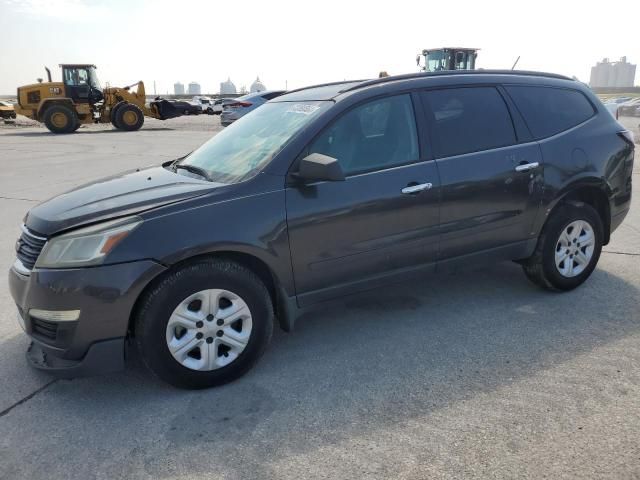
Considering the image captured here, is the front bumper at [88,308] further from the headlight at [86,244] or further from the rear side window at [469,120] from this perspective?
the rear side window at [469,120]

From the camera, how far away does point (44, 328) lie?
113 inches

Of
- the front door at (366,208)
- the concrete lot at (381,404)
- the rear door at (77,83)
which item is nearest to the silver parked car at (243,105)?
the rear door at (77,83)

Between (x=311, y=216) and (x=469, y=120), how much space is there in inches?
60.1

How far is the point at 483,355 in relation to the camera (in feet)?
11.0

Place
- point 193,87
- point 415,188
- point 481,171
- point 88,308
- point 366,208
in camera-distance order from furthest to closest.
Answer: point 193,87, point 481,171, point 415,188, point 366,208, point 88,308

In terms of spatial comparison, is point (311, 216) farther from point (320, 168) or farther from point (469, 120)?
point (469, 120)

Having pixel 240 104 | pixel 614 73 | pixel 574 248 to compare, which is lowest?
pixel 574 248

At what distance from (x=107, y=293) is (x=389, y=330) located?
6.36 feet

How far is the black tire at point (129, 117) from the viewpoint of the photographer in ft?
78.1

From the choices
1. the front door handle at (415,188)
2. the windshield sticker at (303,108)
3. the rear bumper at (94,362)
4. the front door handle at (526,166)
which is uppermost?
the windshield sticker at (303,108)

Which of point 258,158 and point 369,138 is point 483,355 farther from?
point 258,158

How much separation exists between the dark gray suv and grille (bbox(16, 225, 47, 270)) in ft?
0.05

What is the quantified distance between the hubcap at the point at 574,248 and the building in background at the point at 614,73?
4761 inches

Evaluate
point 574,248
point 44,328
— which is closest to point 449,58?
point 574,248
